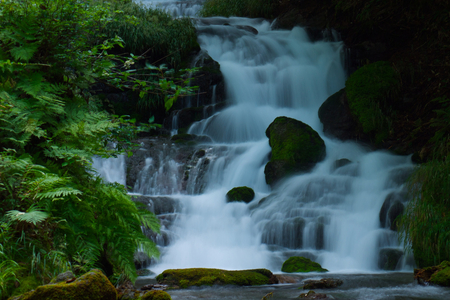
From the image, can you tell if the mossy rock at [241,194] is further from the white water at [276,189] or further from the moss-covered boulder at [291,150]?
the moss-covered boulder at [291,150]

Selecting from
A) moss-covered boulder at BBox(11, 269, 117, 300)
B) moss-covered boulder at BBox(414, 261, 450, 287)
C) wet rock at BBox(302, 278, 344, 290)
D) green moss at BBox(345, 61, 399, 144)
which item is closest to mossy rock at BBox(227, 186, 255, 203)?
green moss at BBox(345, 61, 399, 144)

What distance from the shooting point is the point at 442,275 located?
454 cm

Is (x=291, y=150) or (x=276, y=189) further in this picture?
(x=291, y=150)

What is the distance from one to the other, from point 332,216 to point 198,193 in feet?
12.0

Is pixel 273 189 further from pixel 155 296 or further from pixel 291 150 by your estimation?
pixel 155 296

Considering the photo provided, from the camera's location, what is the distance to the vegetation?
264cm

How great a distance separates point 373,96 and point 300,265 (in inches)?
262

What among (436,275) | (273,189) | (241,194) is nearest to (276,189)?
(273,189)

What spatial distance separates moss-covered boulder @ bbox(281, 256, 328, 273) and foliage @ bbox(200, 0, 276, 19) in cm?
1538

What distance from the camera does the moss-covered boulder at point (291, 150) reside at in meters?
9.77

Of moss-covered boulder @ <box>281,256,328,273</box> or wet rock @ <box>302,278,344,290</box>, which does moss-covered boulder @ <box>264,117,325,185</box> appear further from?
wet rock @ <box>302,278,344,290</box>

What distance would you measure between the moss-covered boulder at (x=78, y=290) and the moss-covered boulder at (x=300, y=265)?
4.29 meters

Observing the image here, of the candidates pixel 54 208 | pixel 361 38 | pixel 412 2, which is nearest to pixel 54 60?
pixel 54 208

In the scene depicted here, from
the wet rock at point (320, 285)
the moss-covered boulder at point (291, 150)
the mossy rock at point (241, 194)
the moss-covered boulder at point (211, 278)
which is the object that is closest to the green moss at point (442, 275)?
the wet rock at point (320, 285)
